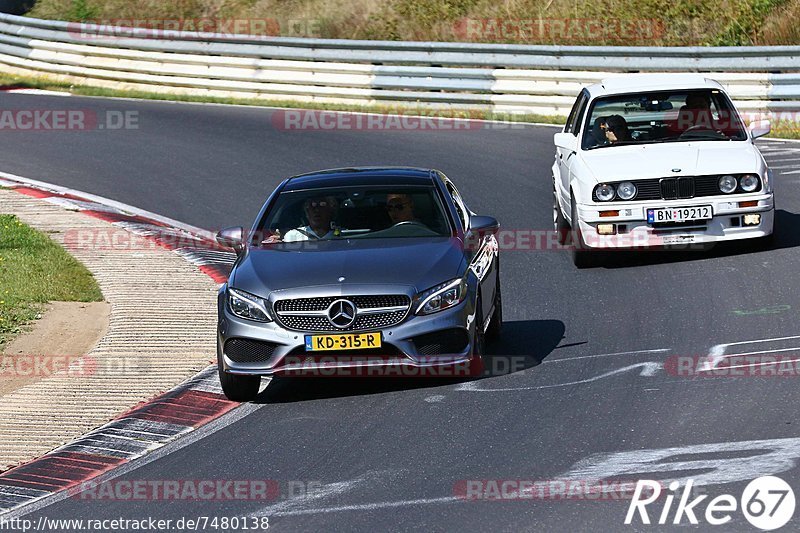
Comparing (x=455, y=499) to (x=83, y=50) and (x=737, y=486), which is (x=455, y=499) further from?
(x=83, y=50)

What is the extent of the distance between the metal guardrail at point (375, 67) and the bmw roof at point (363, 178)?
40.2 ft

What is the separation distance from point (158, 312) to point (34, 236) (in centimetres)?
382

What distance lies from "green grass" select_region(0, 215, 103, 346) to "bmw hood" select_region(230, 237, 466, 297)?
2.71m

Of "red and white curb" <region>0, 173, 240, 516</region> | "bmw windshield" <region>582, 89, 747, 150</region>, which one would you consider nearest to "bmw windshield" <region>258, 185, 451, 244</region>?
"red and white curb" <region>0, 173, 240, 516</region>

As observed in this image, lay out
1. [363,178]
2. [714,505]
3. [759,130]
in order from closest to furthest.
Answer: [714,505]
[363,178]
[759,130]

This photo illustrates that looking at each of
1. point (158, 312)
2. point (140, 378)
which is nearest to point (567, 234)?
point (158, 312)

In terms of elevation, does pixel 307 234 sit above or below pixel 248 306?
above

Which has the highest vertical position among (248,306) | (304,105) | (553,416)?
(304,105)

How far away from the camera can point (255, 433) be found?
28.7 feet

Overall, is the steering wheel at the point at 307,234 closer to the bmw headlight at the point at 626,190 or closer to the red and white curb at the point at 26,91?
the bmw headlight at the point at 626,190

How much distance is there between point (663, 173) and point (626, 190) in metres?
0.39

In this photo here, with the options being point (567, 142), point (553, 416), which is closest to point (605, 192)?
point (567, 142)

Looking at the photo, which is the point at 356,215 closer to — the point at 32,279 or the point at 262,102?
the point at 32,279

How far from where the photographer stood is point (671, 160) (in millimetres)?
13430
